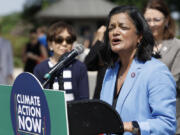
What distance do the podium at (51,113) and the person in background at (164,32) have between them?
69.8 inches

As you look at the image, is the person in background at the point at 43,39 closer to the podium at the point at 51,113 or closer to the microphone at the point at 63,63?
the microphone at the point at 63,63

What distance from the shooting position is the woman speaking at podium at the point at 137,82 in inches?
98.3

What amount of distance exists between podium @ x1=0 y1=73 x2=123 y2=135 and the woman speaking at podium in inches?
9.0

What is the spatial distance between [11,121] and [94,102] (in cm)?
53

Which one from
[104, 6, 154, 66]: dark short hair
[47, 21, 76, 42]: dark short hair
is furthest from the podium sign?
[47, 21, 76, 42]: dark short hair

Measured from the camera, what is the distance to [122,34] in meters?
2.80

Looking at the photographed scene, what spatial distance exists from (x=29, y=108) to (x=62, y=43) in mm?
2217

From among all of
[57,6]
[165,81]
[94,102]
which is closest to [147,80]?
[165,81]

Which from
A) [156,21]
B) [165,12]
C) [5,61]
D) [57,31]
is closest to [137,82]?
[156,21]

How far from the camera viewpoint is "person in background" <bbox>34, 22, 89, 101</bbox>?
14.2ft

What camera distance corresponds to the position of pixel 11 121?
2381 mm

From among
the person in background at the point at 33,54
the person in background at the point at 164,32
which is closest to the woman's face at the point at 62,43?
the person in background at the point at 164,32

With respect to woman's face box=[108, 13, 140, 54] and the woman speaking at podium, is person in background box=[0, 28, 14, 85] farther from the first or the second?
woman's face box=[108, 13, 140, 54]

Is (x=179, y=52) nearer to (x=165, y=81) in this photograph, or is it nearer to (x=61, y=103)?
(x=165, y=81)
